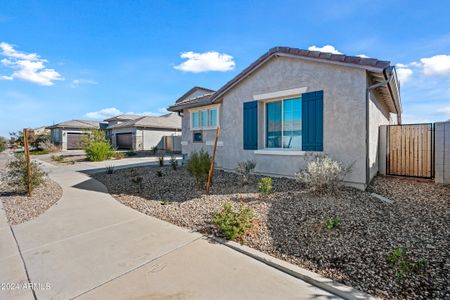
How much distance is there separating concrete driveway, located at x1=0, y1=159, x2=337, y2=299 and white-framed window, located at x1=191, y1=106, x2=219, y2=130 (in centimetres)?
644

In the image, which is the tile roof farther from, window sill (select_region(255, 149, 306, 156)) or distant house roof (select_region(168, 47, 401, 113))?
window sill (select_region(255, 149, 306, 156))

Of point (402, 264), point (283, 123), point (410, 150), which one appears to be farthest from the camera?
point (283, 123)

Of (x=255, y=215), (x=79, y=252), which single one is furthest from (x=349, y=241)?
(x=79, y=252)

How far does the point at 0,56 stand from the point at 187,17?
29.8 feet

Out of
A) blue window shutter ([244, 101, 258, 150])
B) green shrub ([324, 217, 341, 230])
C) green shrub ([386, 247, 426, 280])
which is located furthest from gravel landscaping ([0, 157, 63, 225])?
green shrub ([386, 247, 426, 280])

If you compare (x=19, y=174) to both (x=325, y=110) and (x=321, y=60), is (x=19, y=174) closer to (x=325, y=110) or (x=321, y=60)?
(x=325, y=110)

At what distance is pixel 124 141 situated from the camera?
29.8m

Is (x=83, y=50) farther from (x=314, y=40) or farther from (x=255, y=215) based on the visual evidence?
(x=255, y=215)

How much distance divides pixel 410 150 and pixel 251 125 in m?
5.45

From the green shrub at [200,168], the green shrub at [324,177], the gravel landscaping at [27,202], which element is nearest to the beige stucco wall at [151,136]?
the gravel landscaping at [27,202]

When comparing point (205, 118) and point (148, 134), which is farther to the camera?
point (148, 134)

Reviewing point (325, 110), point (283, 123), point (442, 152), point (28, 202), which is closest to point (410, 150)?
point (442, 152)

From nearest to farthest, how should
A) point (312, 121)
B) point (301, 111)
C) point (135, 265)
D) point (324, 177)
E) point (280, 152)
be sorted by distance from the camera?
point (135, 265) → point (324, 177) → point (312, 121) → point (301, 111) → point (280, 152)

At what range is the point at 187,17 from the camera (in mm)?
9523
